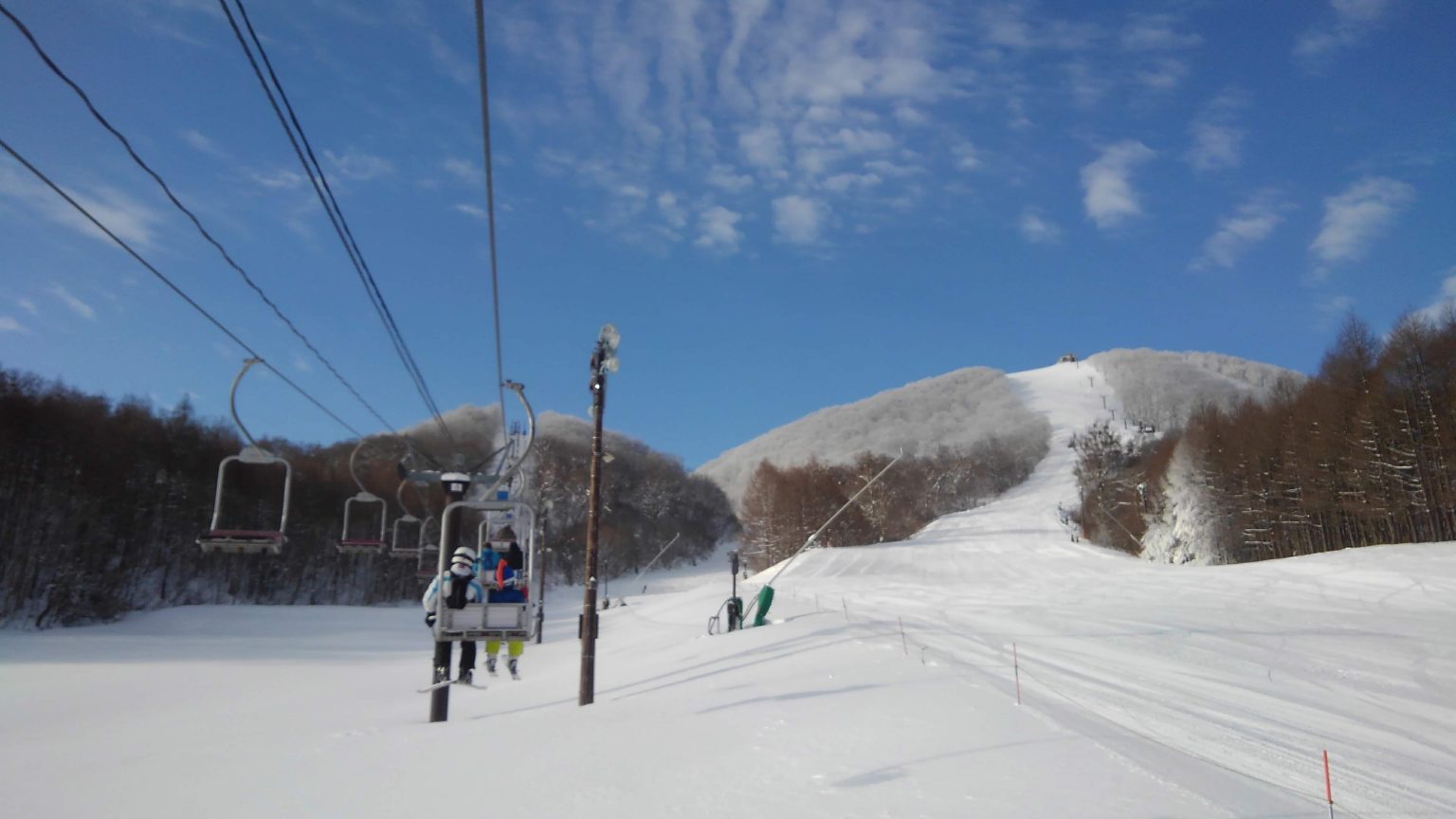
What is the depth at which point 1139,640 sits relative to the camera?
69.1 ft

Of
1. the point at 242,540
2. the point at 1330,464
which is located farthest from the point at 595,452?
the point at 1330,464

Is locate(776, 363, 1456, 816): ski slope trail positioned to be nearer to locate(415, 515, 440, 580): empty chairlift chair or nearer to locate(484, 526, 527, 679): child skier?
locate(484, 526, 527, 679): child skier

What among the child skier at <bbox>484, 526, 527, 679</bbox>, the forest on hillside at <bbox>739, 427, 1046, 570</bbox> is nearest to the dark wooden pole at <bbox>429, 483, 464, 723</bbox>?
the child skier at <bbox>484, 526, 527, 679</bbox>

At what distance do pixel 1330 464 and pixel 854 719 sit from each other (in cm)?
4160

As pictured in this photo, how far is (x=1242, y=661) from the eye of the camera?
18406mm

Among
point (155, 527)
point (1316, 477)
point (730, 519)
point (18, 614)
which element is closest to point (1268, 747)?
point (1316, 477)

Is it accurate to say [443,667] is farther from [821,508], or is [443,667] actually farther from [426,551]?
[821,508]

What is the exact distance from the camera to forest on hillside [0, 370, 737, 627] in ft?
146

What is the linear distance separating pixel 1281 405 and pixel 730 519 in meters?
91.8

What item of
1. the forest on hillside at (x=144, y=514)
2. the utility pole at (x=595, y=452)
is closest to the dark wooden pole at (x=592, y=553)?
the utility pole at (x=595, y=452)

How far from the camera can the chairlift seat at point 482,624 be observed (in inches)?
484

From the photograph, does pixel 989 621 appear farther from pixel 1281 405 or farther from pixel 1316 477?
pixel 1281 405

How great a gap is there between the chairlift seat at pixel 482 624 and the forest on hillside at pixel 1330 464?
1551 inches

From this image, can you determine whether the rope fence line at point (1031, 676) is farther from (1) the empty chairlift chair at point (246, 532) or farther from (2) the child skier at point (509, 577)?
(1) the empty chairlift chair at point (246, 532)
